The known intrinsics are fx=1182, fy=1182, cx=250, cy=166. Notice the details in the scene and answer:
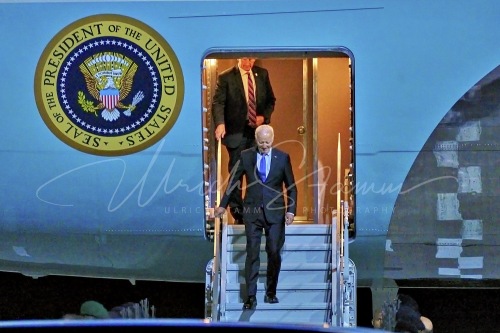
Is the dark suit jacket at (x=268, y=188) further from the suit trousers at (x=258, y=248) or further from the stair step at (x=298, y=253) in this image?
the stair step at (x=298, y=253)

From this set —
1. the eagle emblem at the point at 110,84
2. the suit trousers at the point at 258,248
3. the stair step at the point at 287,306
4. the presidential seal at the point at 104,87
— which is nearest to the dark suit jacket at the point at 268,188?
the suit trousers at the point at 258,248

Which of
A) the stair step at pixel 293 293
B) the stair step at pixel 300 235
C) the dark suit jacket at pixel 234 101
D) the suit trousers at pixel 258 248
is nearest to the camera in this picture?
the suit trousers at pixel 258 248

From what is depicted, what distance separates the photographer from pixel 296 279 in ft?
31.8

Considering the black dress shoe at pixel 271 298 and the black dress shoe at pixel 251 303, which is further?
the black dress shoe at pixel 271 298

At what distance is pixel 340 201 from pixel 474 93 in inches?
56.7

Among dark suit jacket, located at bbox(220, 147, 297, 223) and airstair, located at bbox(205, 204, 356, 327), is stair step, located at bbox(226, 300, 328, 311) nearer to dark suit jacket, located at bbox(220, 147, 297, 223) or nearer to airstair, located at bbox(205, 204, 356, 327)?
airstair, located at bbox(205, 204, 356, 327)

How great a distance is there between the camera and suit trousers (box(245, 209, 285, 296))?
364 inches

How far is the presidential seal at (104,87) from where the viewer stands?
988 centimetres

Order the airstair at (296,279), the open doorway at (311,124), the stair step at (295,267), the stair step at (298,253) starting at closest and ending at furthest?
the airstair at (296,279)
the stair step at (295,267)
the stair step at (298,253)
the open doorway at (311,124)

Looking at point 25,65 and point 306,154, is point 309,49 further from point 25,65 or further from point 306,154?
point 25,65

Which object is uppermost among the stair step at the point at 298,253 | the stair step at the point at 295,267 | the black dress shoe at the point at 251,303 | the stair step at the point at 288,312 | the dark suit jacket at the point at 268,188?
the dark suit jacket at the point at 268,188

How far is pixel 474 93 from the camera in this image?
9.75 metres

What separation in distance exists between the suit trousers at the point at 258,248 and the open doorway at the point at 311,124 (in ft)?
4.76

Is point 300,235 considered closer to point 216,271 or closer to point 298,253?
point 298,253
